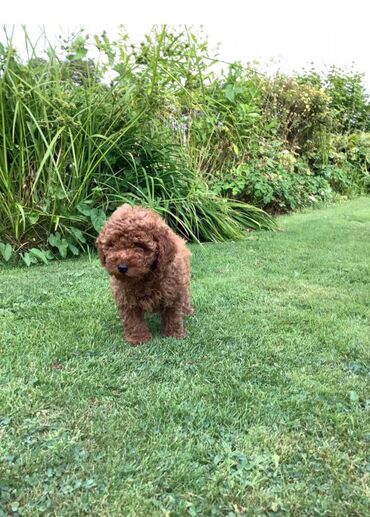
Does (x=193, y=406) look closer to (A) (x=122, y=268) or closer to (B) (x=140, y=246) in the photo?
(A) (x=122, y=268)

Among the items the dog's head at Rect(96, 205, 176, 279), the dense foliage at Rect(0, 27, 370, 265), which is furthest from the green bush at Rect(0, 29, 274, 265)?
the dog's head at Rect(96, 205, 176, 279)

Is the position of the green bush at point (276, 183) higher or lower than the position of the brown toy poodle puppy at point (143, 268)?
higher

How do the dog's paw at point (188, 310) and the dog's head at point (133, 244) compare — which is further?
the dog's paw at point (188, 310)

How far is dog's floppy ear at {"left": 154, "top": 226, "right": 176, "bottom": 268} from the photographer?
2.83 metres

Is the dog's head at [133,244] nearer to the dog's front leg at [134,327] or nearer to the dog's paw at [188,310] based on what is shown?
the dog's front leg at [134,327]

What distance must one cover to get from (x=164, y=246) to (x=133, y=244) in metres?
0.21

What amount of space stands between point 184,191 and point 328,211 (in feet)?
13.3

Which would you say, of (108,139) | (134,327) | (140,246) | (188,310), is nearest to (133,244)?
(140,246)

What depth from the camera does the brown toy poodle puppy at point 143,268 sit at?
274 centimetres

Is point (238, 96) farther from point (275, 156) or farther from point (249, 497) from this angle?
point (249, 497)

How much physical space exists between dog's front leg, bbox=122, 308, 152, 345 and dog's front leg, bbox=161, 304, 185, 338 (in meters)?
0.18

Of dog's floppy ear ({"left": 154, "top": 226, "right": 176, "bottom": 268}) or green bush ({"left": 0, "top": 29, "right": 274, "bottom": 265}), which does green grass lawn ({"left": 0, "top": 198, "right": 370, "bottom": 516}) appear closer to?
dog's floppy ear ({"left": 154, "top": 226, "right": 176, "bottom": 268})

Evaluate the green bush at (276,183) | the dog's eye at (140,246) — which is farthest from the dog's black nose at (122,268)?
the green bush at (276,183)

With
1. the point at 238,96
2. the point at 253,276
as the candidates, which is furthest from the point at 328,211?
the point at 253,276
